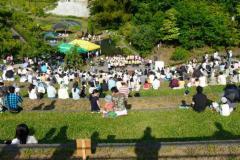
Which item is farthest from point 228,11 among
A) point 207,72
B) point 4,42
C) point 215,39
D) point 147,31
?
point 4,42

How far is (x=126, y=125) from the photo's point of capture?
727 inches

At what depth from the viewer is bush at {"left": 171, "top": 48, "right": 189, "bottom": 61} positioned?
158ft

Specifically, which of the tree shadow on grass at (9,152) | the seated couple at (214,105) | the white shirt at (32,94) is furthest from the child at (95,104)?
the tree shadow on grass at (9,152)

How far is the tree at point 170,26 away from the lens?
166ft

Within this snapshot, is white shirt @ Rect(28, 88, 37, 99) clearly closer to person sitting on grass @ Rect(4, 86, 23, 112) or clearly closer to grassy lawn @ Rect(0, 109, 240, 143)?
person sitting on grass @ Rect(4, 86, 23, 112)

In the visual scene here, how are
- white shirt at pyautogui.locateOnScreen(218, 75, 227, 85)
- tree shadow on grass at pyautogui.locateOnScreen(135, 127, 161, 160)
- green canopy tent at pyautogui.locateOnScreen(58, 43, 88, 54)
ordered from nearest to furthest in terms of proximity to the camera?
1. tree shadow on grass at pyautogui.locateOnScreen(135, 127, 161, 160)
2. white shirt at pyautogui.locateOnScreen(218, 75, 227, 85)
3. green canopy tent at pyautogui.locateOnScreen(58, 43, 88, 54)

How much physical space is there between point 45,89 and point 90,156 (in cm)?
1385

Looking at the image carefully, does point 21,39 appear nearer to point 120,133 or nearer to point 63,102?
point 63,102

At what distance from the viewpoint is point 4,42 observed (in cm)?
4178

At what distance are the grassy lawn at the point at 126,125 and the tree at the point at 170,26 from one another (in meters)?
31.1

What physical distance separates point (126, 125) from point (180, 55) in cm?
3051

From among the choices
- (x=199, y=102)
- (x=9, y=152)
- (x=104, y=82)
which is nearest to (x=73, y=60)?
(x=104, y=82)

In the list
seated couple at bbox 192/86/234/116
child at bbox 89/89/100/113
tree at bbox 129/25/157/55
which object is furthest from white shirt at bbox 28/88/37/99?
tree at bbox 129/25/157/55

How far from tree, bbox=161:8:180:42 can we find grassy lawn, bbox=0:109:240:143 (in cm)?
3108
